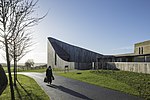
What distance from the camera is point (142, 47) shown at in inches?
2468

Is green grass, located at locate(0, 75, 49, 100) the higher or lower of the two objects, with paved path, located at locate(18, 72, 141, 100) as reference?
lower

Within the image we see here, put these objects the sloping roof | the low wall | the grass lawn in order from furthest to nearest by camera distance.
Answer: the sloping roof
the low wall
the grass lawn

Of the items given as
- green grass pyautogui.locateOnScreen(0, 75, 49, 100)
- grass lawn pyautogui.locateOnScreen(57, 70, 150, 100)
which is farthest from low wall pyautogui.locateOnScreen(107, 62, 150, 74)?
green grass pyautogui.locateOnScreen(0, 75, 49, 100)

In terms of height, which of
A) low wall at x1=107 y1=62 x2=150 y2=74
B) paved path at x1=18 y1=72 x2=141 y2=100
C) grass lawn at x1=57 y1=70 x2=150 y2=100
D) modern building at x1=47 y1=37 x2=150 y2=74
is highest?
modern building at x1=47 y1=37 x2=150 y2=74

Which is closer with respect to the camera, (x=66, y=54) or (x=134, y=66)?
(x=134, y=66)

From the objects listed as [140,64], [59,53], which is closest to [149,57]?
[140,64]

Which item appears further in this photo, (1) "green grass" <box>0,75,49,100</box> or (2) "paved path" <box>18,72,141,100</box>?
(1) "green grass" <box>0,75,49,100</box>

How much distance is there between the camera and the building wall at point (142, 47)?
59.0 metres

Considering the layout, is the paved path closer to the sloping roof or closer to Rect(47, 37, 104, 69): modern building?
Rect(47, 37, 104, 69): modern building

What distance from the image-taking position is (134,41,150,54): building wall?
59.0 meters

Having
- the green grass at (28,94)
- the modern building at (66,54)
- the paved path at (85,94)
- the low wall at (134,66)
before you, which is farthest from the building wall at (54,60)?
the paved path at (85,94)

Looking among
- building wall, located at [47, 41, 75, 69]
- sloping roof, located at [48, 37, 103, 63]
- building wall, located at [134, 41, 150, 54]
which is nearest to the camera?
building wall, located at [47, 41, 75, 69]

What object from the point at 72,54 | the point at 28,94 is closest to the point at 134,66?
the point at 28,94

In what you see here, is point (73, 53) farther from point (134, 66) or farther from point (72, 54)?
point (134, 66)
